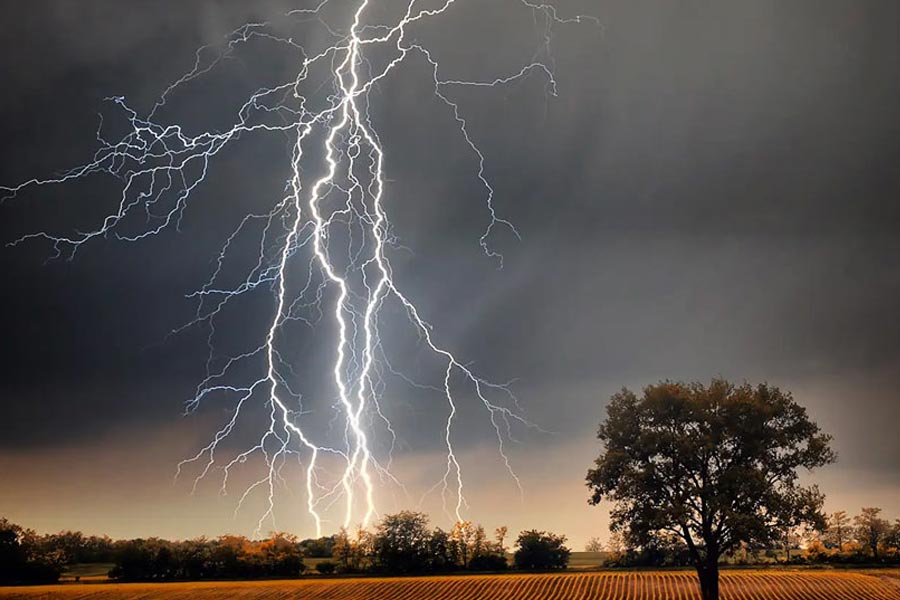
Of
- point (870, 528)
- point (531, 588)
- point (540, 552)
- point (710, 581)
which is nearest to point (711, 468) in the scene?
point (710, 581)

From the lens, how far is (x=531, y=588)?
3762cm

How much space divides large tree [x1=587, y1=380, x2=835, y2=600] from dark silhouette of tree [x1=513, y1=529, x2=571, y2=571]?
30.7m

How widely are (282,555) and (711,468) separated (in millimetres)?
38283

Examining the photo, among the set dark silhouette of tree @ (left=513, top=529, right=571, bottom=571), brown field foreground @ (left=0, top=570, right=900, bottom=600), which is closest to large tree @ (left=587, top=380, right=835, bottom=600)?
brown field foreground @ (left=0, top=570, right=900, bottom=600)

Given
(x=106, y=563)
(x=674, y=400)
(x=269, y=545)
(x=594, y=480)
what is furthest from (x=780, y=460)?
(x=106, y=563)

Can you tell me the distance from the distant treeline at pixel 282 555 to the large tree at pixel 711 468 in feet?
103

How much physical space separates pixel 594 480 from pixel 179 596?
2643 cm

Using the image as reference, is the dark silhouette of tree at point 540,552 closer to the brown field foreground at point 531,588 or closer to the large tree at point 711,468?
the brown field foreground at point 531,588

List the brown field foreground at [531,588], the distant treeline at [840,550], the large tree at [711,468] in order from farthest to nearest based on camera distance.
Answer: the distant treeline at [840,550] → the brown field foreground at [531,588] → the large tree at [711,468]

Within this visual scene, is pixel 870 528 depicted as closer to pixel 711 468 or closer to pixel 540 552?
pixel 540 552

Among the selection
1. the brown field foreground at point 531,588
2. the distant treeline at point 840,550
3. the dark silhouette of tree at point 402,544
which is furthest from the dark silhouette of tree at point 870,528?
the dark silhouette of tree at point 402,544

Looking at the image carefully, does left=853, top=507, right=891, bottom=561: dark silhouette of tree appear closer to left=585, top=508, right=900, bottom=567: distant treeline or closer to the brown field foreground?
left=585, top=508, right=900, bottom=567: distant treeline

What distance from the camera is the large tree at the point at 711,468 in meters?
22.0

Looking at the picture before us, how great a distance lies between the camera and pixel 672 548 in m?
23.2
